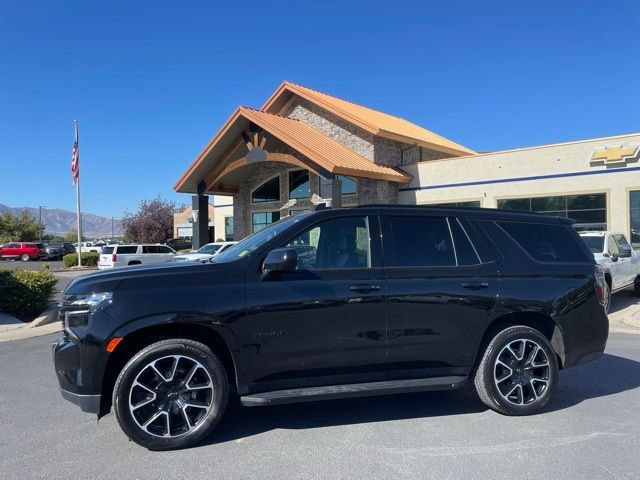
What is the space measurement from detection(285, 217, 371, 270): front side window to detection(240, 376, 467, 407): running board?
3.22 ft

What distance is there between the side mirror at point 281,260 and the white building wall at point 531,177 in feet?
52.8

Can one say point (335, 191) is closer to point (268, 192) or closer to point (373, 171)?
point (373, 171)

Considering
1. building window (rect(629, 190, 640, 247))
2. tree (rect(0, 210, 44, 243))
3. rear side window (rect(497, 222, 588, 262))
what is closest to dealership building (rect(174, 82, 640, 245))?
building window (rect(629, 190, 640, 247))

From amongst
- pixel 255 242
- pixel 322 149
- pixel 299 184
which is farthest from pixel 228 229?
pixel 255 242

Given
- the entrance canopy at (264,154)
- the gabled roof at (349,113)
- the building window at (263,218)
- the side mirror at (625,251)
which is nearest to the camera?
the side mirror at (625,251)

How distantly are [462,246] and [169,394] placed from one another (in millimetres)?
2810

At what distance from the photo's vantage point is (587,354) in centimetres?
488

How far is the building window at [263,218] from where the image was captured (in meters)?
24.8

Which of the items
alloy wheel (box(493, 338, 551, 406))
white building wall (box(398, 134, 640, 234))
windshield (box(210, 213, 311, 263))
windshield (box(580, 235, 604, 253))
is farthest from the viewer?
white building wall (box(398, 134, 640, 234))

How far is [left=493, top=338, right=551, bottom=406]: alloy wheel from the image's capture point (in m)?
4.59

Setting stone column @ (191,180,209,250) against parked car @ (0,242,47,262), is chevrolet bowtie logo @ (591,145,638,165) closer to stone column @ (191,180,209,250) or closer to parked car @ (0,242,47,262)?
stone column @ (191,180,209,250)

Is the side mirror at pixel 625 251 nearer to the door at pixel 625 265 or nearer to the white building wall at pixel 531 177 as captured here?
the door at pixel 625 265

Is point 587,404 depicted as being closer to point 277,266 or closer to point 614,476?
point 614,476

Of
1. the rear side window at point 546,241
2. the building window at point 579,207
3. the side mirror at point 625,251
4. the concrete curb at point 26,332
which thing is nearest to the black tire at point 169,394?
the rear side window at point 546,241
